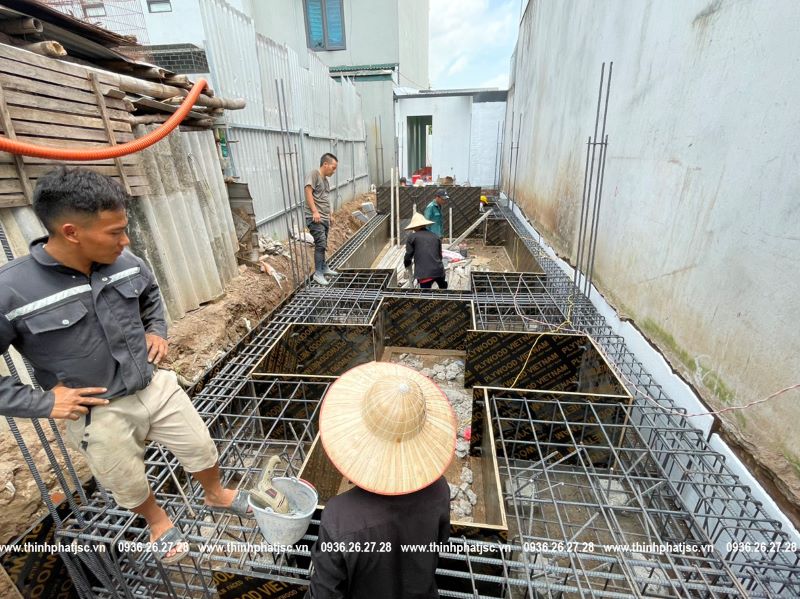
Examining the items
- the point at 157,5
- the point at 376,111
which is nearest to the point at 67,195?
the point at 157,5

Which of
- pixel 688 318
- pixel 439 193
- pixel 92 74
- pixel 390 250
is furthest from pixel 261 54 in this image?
pixel 688 318

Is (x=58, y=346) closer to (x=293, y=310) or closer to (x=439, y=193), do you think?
(x=293, y=310)

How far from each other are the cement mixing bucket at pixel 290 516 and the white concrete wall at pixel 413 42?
2151 centimetres

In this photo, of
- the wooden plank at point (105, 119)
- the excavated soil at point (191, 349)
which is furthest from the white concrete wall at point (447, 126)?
the wooden plank at point (105, 119)

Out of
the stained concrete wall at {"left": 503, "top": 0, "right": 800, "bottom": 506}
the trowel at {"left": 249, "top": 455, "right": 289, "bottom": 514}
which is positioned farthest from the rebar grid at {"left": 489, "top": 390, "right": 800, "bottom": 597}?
the trowel at {"left": 249, "top": 455, "right": 289, "bottom": 514}

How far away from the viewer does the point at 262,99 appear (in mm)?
7117

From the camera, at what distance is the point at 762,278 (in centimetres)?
244

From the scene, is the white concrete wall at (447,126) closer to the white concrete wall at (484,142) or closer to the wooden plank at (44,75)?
the white concrete wall at (484,142)

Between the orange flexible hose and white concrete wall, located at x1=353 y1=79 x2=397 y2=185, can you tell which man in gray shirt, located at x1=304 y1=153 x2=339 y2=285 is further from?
white concrete wall, located at x1=353 y1=79 x2=397 y2=185

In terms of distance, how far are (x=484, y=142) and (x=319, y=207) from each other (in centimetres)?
1500

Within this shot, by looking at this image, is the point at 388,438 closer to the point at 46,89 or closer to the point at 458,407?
the point at 458,407

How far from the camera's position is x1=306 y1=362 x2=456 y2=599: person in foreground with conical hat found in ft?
4.32

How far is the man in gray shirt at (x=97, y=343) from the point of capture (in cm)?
160

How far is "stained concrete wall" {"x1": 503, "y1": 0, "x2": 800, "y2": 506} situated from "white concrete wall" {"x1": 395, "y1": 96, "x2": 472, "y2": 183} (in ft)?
46.8
